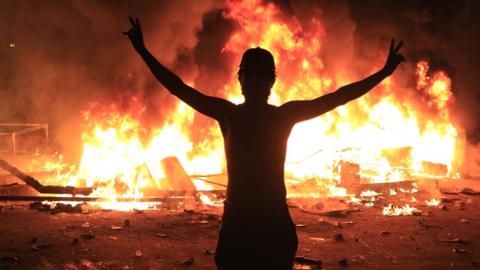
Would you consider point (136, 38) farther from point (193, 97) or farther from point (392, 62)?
point (392, 62)

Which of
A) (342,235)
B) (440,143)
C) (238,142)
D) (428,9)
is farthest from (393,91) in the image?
(238,142)

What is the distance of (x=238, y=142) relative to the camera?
265cm

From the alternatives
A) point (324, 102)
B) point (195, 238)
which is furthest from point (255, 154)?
point (195, 238)

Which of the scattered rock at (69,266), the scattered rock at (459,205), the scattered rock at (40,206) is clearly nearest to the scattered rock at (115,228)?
the scattered rock at (69,266)

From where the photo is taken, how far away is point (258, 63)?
269cm

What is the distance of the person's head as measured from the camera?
270 centimetres

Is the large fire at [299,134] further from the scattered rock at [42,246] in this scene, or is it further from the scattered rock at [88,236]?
the scattered rock at [42,246]

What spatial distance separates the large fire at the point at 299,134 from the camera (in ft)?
38.4

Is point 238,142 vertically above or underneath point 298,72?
underneath

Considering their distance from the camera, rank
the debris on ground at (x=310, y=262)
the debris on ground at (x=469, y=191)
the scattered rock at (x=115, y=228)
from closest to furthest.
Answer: the debris on ground at (x=310, y=262) → the scattered rock at (x=115, y=228) → the debris on ground at (x=469, y=191)

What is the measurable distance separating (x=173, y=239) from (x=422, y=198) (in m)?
6.61

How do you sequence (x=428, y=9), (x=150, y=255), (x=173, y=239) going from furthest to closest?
1. (x=428, y=9)
2. (x=173, y=239)
3. (x=150, y=255)

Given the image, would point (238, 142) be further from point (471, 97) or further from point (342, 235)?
point (471, 97)

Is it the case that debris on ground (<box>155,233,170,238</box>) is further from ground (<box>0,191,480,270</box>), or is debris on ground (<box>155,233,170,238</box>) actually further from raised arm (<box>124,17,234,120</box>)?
raised arm (<box>124,17,234,120</box>)
